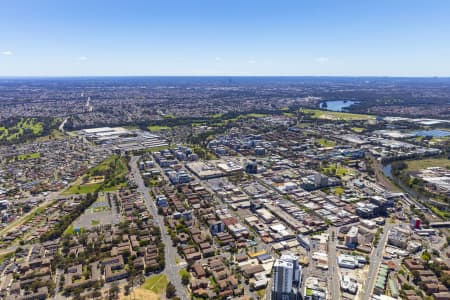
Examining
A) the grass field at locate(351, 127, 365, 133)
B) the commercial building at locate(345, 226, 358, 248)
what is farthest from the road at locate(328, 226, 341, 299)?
the grass field at locate(351, 127, 365, 133)

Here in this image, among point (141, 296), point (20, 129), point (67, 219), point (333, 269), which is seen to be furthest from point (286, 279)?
point (20, 129)

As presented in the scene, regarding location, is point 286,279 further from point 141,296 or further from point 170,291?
point 141,296

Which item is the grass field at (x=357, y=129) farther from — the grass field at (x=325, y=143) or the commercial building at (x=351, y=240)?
the commercial building at (x=351, y=240)

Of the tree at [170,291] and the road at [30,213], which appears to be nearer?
the tree at [170,291]

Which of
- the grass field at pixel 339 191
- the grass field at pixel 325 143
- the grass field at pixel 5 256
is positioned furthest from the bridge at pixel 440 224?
the grass field at pixel 5 256

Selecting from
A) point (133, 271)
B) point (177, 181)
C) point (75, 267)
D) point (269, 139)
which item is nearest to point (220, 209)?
point (177, 181)

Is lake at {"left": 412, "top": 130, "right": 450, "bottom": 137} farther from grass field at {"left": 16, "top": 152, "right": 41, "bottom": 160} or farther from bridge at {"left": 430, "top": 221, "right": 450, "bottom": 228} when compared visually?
grass field at {"left": 16, "top": 152, "right": 41, "bottom": 160}
